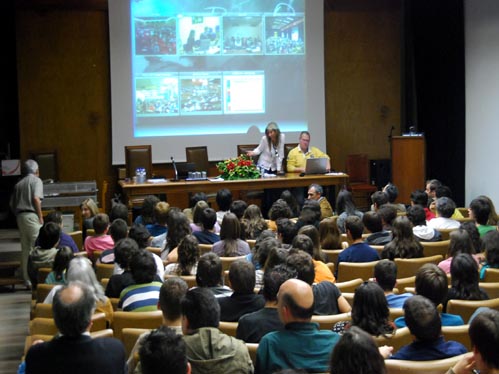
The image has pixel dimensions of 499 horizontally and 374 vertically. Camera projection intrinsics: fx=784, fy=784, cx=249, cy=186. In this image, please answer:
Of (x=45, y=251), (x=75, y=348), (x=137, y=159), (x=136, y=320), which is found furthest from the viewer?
(x=137, y=159)

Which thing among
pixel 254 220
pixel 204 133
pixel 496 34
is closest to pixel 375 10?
pixel 496 34

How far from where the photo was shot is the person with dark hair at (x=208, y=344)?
3318 millimetres

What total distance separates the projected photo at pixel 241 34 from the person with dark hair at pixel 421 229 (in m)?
6.45

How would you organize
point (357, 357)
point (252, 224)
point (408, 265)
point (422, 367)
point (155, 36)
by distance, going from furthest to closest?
point (155, 36) < point (252, 224) < point (408, 265) < point (422, 367) < point (357, 357)

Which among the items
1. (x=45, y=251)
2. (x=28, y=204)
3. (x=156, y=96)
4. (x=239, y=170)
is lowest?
(x=45, y=251)

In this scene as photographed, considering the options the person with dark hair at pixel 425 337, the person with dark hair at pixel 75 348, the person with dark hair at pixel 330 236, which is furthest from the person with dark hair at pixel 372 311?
the person with dark hair at pixel 330 236

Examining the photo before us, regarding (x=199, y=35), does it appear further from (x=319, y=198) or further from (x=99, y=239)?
(x=99, y=239)

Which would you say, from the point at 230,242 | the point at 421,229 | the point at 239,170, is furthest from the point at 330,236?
the point at 239,170

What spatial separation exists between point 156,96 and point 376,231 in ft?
21.4

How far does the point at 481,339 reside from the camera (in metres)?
2.94

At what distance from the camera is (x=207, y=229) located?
A: 6.79 meters

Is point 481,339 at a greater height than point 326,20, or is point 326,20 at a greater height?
point 326,20

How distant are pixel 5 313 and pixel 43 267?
150 centimetres

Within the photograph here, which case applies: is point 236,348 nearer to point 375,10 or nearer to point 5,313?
point 5,313
